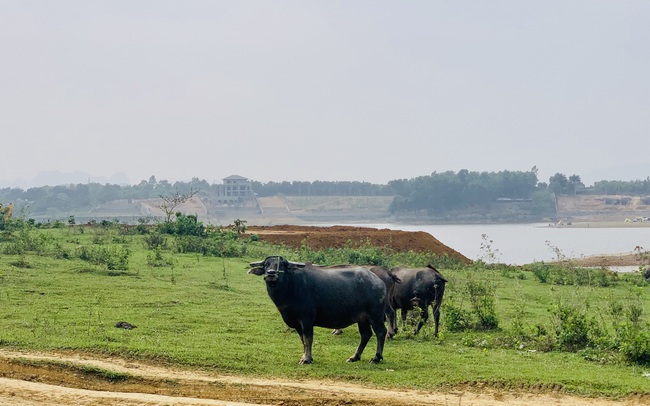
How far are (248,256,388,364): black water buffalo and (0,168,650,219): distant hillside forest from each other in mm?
110130

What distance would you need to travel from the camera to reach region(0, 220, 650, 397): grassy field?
12.2 meters

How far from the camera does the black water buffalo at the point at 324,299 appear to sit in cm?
1309

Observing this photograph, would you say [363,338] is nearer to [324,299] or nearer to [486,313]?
[324,299]

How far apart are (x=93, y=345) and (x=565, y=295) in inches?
600

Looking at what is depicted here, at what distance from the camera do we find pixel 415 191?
433 ft

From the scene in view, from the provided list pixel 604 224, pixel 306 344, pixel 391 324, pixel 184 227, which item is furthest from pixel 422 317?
pixel 604 224

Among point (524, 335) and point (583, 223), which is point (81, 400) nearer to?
point (524, 335)

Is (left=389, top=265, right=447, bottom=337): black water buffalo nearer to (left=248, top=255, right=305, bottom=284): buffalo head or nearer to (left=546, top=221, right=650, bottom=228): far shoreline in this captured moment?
(left=248, top=255, right=305, bottom=284): buffalo head

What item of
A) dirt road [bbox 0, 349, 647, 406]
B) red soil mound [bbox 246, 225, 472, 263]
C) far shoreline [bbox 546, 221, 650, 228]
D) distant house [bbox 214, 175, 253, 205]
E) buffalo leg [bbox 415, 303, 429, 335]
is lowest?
far shoreline [bbox 546, 221, 650, 228]

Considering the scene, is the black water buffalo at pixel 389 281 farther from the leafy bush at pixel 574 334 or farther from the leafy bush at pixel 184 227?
the leafy bush at pixel 184 227

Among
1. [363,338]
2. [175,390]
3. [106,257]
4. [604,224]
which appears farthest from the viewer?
[604,224]

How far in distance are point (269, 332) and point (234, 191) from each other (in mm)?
113597

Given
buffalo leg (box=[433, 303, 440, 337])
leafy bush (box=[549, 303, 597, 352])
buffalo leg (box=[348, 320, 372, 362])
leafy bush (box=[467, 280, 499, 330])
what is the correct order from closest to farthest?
1. buffalo leg (box=[348, 320, 372, 362])
2. leafy bush (box=[549, 303, 597, 352])
3. buffalo leg (box=[433, 303, 440, 337])
4. leafy bush (box=[467, 280, 499, 330])

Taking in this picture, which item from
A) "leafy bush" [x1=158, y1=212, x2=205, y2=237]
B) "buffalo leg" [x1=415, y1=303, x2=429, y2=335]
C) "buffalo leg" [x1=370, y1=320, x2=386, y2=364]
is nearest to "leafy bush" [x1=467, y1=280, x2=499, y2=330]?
"buffalo leg" [x1=415, y1=303, x2=429, y2=335]
